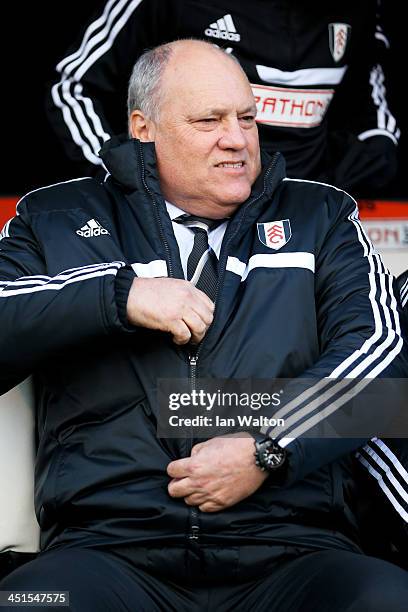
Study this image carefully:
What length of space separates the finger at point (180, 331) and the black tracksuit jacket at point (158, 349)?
0.07 metres

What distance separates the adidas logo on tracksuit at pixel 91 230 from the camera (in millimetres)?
2818

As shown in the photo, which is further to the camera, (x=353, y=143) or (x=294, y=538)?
(x=353, y=143)

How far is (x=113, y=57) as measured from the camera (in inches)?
140

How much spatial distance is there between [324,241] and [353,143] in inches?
42.9

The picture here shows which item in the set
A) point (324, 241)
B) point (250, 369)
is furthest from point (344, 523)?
point (324, 241)

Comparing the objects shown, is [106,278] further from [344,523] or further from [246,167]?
[344,523]

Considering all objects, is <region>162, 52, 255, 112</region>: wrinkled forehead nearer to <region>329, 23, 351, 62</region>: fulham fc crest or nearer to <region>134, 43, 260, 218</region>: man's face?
<region>134, 43, 260, 218</region>: man's face

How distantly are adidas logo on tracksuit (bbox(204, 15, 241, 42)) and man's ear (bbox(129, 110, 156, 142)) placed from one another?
1.95 ft

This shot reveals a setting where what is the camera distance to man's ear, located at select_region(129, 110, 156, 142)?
9.98ft

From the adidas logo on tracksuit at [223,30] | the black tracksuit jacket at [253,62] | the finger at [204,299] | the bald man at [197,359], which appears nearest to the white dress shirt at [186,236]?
the bald man at [197,359]

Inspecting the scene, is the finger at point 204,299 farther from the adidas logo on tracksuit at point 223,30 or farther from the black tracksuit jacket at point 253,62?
the adidas logo on tracksuit at point 223,30

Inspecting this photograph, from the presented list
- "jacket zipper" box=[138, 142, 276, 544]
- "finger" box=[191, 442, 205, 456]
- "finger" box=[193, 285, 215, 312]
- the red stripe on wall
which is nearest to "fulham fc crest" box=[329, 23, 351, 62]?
the red stripe on wall

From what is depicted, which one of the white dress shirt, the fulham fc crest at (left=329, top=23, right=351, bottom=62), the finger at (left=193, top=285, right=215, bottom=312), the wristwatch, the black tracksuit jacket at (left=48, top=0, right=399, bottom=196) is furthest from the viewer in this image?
the fulham fc crest at (left=329, top=23, right=351, bottom=62)

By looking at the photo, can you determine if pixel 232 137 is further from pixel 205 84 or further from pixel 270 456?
pixel 270 456
